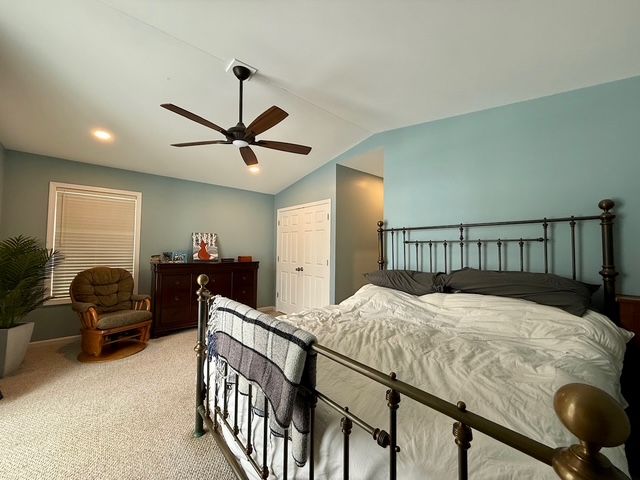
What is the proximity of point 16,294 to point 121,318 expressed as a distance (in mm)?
891

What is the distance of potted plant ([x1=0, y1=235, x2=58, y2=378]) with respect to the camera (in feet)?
8.17

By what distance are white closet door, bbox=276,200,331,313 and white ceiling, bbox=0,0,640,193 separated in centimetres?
160

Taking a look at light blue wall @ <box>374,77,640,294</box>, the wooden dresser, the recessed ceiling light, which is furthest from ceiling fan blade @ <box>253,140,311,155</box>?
the wooden dresser

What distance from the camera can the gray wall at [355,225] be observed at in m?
3.99

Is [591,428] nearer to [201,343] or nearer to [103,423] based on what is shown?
[201,343]

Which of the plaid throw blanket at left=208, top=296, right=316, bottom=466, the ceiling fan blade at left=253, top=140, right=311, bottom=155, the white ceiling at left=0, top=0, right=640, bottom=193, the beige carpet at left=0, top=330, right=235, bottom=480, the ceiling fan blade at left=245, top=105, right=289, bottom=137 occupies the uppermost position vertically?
the white ceiling at left=0, top=0, right=640, bottom=193

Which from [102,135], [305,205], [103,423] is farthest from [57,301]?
[305,205]

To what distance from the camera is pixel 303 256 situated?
450 cm

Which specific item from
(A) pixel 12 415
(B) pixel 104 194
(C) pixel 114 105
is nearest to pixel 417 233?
(C) pixel 114 105

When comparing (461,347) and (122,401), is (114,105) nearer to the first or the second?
(122,401)

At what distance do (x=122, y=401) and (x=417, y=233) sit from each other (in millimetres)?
3218

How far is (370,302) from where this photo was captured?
2479mm

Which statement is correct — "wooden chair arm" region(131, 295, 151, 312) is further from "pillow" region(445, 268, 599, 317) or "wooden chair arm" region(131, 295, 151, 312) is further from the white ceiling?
"pillow" region(445, 268, 599, 317)

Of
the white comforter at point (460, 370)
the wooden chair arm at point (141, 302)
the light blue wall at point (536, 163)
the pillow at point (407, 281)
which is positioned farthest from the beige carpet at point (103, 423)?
the light blue wall at point (536, 163)
